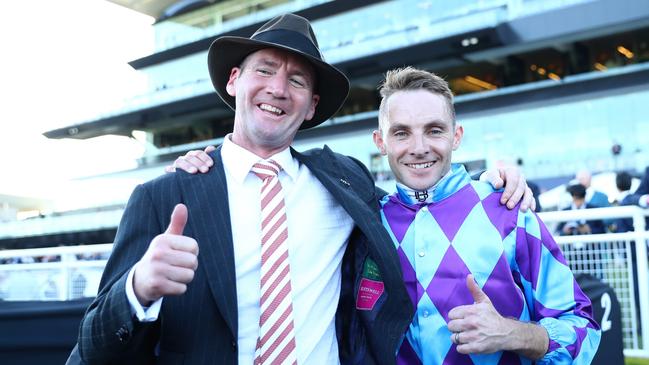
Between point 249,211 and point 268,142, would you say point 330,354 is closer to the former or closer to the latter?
point 249,211

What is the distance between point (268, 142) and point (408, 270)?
2.42 feet

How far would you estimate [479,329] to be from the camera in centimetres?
180

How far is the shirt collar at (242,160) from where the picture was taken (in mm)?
2189

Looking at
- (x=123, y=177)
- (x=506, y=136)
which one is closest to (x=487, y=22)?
(x=506, y=136)

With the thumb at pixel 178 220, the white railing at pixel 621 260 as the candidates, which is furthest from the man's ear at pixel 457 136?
the white railing at pixel 621 260

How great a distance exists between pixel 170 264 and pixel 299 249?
66 centimetres

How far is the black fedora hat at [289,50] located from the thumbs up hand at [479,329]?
1100 millimetres

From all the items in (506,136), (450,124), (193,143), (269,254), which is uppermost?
(193,143)

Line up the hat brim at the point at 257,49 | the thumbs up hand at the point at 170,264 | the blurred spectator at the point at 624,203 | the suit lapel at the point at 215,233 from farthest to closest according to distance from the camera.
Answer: the blurred spectator at the point at 624,203 < the hat brim at the point at 257,49 < the suit lapel at the point at 215,233 < the thumbs up hand at the point at 170,264

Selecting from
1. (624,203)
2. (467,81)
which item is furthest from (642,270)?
(467,81)

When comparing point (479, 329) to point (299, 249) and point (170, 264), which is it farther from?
point (170, 264)

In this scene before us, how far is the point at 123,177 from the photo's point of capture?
122 ft

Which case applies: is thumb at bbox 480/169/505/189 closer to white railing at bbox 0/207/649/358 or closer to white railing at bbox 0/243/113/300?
white railing at bbox 0/207/649/358

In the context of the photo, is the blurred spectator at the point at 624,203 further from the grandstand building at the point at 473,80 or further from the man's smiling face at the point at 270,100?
the man's smiling face at the point at 270,100
